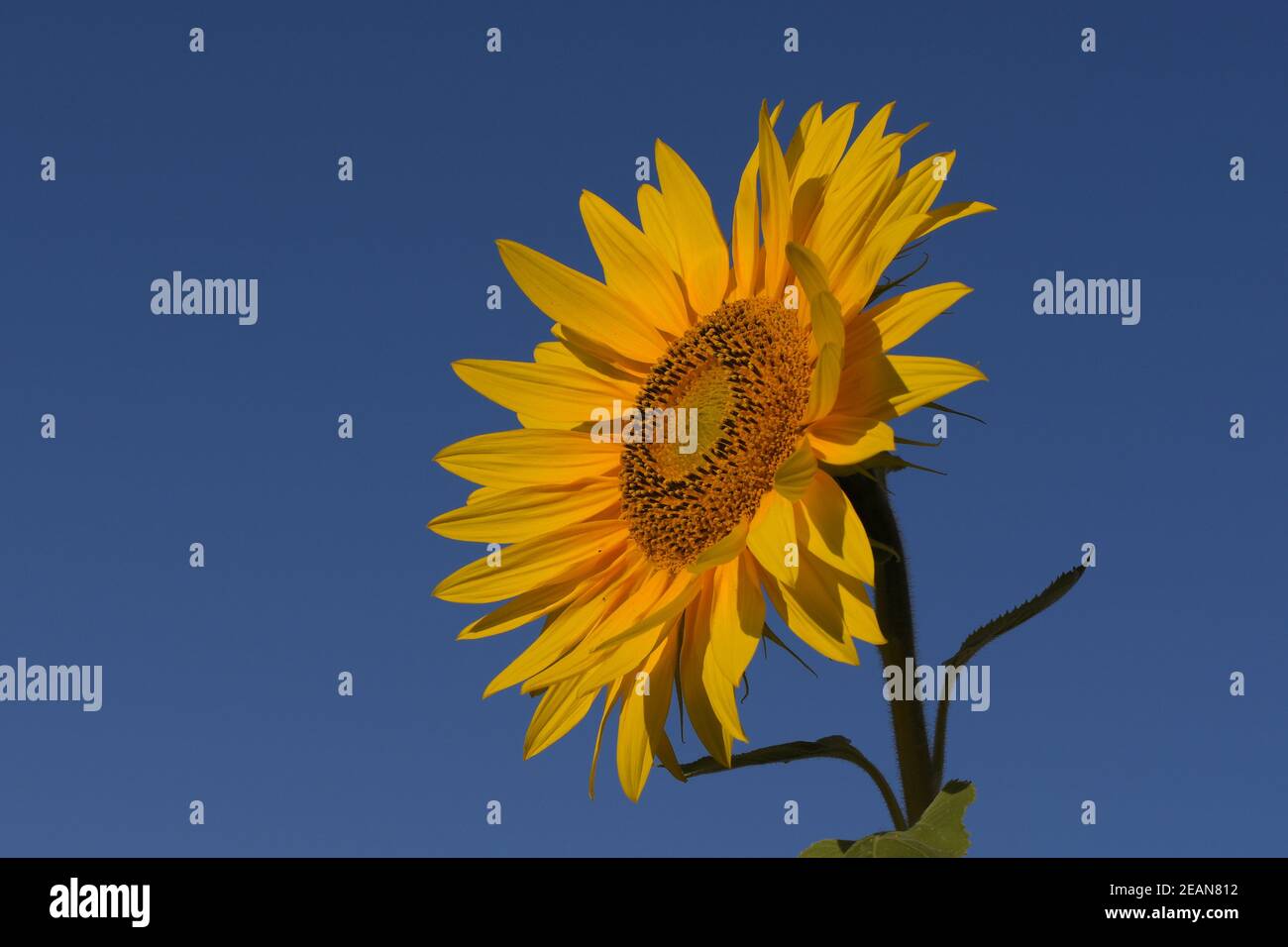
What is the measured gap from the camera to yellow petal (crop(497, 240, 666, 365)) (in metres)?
5.08

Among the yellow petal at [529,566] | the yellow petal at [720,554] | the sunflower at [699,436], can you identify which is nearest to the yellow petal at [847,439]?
the sunflower at [699,436]

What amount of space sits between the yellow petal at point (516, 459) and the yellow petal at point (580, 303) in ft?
Result: 1.41

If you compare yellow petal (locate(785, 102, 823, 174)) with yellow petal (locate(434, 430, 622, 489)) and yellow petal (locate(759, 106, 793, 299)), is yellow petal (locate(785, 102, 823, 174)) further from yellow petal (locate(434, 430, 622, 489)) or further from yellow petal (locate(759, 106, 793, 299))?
yellow petal (locate(434, 430, 622, 489))

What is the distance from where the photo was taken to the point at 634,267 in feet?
16.6

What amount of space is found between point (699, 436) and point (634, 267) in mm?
748

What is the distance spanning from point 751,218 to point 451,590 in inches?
69.5

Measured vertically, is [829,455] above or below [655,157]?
below

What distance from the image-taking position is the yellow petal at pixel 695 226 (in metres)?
4.89

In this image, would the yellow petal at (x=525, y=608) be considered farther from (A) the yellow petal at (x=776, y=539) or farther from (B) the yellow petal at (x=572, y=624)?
(A) the yellow petal at (x=776, y=539)

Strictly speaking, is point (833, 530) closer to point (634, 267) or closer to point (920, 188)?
point (920, 188)

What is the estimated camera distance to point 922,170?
4.21 meters
